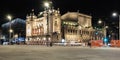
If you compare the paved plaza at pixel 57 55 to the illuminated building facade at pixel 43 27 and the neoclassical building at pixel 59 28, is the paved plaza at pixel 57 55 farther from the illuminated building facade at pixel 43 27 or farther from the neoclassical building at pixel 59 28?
the illuminated building facade at pixel 43 27

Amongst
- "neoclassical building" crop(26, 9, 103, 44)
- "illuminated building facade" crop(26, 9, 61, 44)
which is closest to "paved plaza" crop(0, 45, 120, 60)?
"neoclassical building" crop(26, 9, 103, 44)

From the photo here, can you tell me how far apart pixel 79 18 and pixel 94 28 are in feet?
48.6

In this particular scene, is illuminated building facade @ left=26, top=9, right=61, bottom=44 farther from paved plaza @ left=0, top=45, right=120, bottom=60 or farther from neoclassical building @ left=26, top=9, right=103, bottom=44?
paved plaza @ left=0, top=45, right=120, bottom=60

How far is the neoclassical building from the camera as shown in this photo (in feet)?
379

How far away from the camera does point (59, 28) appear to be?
385 ft

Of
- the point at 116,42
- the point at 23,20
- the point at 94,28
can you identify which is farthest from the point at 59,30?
the point at 116,42

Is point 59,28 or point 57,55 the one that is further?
point 59,28

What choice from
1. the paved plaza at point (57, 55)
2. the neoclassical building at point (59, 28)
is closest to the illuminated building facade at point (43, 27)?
the neoclassical building at point (59, 28)

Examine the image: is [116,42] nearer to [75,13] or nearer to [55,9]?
[55,9]

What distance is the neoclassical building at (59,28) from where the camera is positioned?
116 metres

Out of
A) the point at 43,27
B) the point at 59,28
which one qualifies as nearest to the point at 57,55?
the point at 59,28

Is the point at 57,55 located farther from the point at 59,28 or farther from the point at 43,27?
the point at 43,27

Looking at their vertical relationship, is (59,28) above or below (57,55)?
above

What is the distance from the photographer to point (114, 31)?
15575 centimetres
